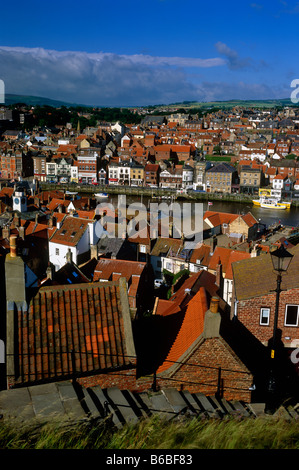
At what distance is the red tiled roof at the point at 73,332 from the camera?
16.5 ft

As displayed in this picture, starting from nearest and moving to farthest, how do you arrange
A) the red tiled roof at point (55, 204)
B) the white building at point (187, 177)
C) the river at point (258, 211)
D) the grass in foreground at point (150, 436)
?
1. the grass in foreground at point (150, 436)
2. the red tiled roof at point (55, 204)
3. the river at point (258, 211)
4. the white building at point (187, 177)

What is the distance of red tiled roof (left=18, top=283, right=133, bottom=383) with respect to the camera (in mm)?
5016

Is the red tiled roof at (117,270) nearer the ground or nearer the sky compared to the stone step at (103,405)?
nearer the ground

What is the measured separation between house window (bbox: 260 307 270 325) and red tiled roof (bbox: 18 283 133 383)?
12.1ft

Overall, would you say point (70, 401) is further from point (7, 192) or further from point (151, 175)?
point (151, 175)

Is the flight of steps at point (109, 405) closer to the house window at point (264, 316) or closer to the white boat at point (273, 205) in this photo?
the house window at point (264, 316)

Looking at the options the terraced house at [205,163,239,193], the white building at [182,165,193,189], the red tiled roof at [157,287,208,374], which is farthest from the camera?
the white building at [182,165,193,189]

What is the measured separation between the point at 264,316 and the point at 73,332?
434 centimetres

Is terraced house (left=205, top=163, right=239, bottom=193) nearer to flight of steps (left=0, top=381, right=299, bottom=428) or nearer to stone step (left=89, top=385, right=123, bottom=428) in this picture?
flight of steps (left=0, top=381, right=299, bottom=428)

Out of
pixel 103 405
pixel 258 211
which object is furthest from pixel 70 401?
pixel 258 211

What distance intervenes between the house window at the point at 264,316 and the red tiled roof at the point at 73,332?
3681 millimetres

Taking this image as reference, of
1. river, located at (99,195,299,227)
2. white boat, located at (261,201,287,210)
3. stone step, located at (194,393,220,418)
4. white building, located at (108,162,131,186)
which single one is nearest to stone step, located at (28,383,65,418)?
stone step, located at (194,393,220,418)

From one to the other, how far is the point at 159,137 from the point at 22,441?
97.0 meters

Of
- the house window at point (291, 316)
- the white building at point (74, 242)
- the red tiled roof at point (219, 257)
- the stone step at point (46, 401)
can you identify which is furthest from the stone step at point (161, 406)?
the white building at point (74, 242)
